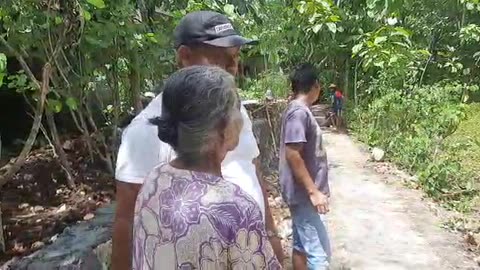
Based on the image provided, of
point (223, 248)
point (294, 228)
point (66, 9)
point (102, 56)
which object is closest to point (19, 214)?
point (102, 56)

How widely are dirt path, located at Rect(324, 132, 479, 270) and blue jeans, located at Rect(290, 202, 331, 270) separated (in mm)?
1313

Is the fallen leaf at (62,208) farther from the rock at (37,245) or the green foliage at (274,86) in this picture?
the green foliage at (274,86)

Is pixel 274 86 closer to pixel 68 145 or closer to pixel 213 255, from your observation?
pixel 68 145

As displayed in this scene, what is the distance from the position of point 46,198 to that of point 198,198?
420 cm

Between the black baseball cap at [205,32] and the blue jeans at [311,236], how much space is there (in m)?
1.51

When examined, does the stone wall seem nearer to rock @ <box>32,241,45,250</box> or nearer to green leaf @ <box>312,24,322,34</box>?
rock @ <box>32,241,45,250</box>

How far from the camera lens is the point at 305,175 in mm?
2984

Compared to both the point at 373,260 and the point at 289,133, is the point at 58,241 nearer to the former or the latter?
the point at 289,133

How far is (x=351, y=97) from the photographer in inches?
500

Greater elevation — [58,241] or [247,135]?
[247,135]

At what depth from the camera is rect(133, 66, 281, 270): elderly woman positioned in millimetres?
1222

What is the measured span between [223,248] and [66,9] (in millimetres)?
2843

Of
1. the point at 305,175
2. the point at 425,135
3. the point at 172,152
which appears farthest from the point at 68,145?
the point at 172,152

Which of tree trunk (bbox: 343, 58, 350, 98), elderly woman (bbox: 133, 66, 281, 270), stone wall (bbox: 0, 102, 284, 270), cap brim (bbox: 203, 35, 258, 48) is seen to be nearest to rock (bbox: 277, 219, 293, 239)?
stone wall (bbox: 0, 102, 284, 270)
